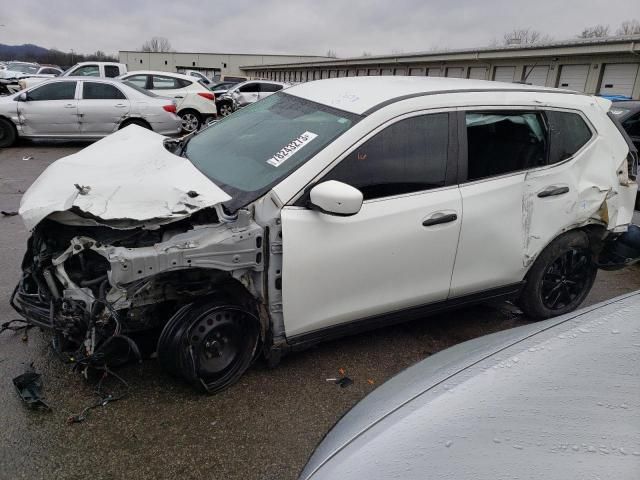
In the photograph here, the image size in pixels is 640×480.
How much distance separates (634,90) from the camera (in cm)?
1817

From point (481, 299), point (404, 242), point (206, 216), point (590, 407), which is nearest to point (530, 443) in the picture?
point (590, 407)

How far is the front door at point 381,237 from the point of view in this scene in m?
2.62

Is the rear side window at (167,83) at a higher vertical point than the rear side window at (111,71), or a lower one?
lower

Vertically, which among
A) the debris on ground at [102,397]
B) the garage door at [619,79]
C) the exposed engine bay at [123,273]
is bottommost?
the debris on ground at [102,397]

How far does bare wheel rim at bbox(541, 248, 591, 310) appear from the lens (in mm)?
3707

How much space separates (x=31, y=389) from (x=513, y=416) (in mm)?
2479

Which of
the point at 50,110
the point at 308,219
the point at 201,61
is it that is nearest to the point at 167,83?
the point at 50,110

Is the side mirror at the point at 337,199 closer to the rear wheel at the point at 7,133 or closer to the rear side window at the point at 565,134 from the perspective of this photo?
the rear side window at the point at 565,134

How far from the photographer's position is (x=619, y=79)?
18.9 metres

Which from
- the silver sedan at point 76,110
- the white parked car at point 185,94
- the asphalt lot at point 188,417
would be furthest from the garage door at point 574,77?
the asphalt lot at point 188,417

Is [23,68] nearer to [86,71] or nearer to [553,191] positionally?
[86,71]

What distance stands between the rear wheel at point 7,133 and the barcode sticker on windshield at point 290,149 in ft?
31.1

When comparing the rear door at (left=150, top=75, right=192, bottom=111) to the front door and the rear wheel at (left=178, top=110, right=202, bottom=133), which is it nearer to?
the rear wheel at (left=178, top=110, right=202, bottom=133)

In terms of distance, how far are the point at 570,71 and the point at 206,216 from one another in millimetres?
22742
